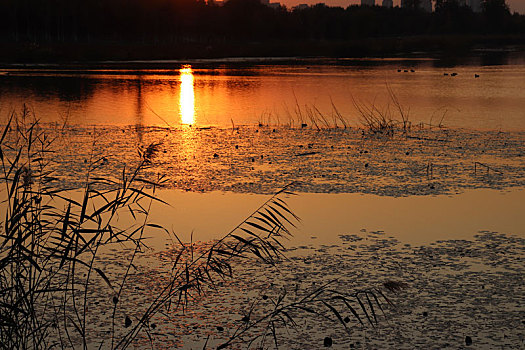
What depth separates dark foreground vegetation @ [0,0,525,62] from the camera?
281 ft

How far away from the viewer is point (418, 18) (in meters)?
195

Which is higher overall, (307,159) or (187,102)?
(187,102)

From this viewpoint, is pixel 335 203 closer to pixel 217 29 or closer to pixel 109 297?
pixel 109 297

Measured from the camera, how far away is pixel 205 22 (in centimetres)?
14075

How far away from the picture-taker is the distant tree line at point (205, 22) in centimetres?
11538

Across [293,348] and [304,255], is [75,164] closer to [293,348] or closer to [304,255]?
Result: [304,255]

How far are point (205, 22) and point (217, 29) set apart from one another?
2.83 meters

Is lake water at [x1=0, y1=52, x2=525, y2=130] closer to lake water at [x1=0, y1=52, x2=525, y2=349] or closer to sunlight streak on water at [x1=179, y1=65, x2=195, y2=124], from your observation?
sunlight streak on water at [x1=179, y1=65, x2=195, y2=124]

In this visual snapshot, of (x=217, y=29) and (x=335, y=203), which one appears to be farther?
(x=217, y=29)

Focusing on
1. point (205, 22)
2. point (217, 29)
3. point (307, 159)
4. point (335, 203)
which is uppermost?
point (205, 22)

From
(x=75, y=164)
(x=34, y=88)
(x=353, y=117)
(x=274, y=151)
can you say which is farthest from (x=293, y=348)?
(x=34, y=88)

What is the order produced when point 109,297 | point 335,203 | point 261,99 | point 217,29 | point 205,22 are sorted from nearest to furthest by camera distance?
1. point 109,297
2. point 335,203
3. point 261,99
4. point 205,22
5. point 217,29

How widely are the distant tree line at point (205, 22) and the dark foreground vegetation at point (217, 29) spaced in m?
0.18

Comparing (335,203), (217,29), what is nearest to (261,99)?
(335,203)
